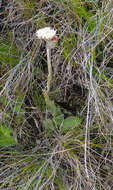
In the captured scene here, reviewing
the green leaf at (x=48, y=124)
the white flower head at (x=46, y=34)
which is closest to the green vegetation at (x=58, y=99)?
the green leaf at (x=48, y=124)

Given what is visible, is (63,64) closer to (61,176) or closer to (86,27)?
(86,27)

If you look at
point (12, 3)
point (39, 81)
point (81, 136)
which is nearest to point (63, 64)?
point (39, 81)

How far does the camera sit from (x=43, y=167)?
1.15m

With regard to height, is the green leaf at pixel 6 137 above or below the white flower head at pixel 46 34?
below

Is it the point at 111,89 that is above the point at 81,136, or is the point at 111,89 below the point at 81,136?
above

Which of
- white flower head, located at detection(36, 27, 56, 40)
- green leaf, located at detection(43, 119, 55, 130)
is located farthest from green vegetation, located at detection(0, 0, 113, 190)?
white flower head, located at detection(36, 27, 56, 40)

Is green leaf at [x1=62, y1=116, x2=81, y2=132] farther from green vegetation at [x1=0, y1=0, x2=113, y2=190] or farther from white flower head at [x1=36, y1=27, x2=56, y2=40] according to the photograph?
white flower head at [x1=36, y1=27, x2=56, y2=40]

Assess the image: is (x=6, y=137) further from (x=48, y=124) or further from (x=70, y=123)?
(x=70, y=123)

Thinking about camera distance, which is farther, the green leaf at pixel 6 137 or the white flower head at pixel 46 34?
the green leaf at pixel 6 137

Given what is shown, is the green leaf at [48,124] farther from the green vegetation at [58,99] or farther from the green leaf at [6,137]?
the green leaf at [6,137]

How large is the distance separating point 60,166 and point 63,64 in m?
0.47

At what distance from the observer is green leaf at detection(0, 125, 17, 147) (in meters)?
1.15

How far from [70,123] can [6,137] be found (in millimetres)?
304

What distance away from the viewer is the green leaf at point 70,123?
1.18 m
